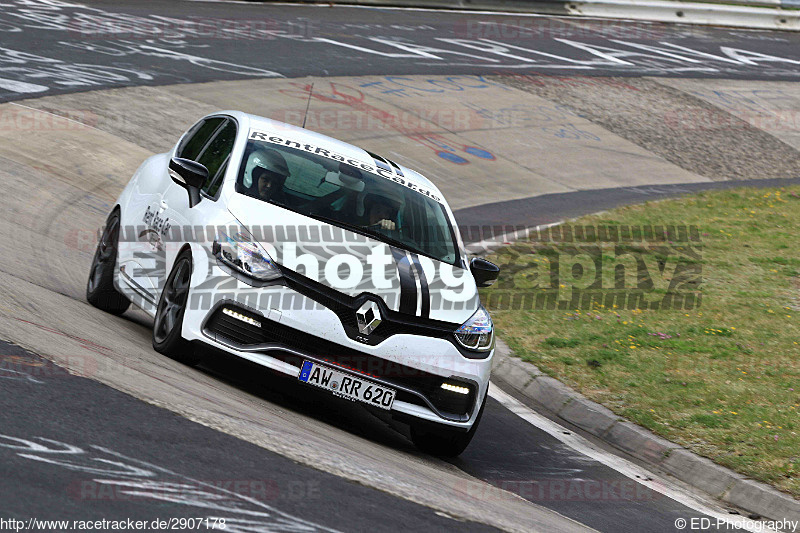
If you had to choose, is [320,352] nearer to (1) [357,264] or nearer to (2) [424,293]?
(1) [357,264]

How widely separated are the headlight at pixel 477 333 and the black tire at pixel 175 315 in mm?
1702

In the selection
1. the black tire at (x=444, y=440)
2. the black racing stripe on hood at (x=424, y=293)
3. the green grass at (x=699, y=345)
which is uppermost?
the black racing stripe on hood at (x=424, y=293)

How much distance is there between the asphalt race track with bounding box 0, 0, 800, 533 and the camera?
4.96 metres

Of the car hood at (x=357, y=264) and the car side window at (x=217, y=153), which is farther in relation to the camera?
the car side window at (x=217, y=153)

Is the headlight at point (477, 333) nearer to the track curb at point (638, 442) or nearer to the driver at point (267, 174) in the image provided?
the driver at point (267, 174)

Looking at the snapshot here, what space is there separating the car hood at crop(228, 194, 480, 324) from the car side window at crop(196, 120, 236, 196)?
46cm

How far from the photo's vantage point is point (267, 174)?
7.55m

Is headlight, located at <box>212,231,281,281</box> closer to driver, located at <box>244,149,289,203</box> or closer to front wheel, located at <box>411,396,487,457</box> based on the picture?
driver, located at <box>244,149,289,203</box>

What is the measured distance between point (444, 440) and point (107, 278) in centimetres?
316

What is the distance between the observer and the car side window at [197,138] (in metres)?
8.48

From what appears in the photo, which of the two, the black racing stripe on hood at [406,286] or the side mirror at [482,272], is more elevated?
the black racing stripe on hood at [406,286]

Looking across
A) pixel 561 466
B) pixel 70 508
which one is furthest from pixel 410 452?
pixel 70 508

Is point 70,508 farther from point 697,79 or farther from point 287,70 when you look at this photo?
point 697,79

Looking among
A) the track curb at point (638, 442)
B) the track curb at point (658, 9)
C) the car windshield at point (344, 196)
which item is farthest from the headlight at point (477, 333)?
the track curb at point (658, 9)
